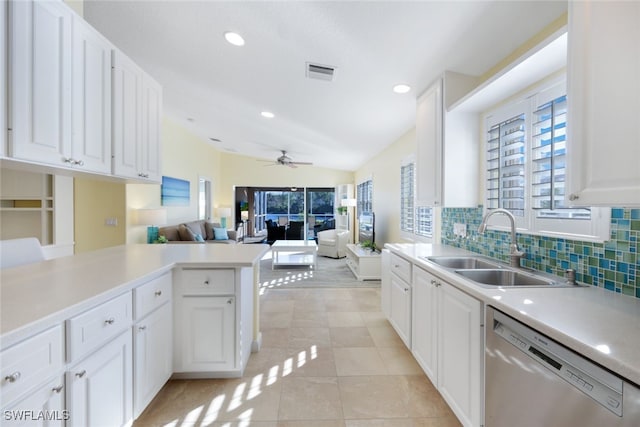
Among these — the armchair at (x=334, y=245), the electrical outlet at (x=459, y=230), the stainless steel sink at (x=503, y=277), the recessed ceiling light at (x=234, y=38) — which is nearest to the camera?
the stainless steel sink at (x=503, y=277)

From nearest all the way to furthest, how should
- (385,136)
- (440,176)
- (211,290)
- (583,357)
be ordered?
1. (583,357)
2. (211,290)
3. (440,176)
4. (385,136)

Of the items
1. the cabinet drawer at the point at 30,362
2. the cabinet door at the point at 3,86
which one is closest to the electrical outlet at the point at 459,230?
the cabinet drawer at the point at 30,362

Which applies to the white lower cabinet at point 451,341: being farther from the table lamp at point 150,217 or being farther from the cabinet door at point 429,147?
the table lamp at point 150,217

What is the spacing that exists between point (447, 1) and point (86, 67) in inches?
83.6

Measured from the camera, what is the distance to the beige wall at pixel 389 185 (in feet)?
13.9

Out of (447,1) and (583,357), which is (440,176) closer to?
(447,1)

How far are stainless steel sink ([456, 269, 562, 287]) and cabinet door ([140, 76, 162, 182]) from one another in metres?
2.48

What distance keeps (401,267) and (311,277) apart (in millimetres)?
2732

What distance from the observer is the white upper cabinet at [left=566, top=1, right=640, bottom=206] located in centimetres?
84

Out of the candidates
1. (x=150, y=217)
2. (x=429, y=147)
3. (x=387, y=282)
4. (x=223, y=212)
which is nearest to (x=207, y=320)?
(x=387, y=282)

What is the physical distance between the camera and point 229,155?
8.37 meters

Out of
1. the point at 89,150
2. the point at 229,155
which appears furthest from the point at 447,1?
the point at 229,155

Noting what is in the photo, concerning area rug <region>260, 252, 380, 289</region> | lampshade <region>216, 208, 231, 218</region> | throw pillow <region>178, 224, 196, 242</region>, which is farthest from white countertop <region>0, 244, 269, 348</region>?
lampshade <region>216, 208, 231, 218</region>

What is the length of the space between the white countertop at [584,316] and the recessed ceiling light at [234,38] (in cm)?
246
